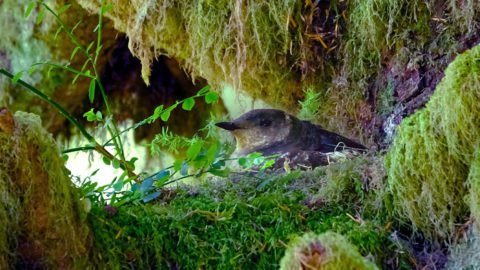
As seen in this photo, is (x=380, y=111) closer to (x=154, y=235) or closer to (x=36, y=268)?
(x=154, y=235)


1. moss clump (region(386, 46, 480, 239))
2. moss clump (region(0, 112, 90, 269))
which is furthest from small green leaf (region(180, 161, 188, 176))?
moss clump (region(386, 46, 480, 239))

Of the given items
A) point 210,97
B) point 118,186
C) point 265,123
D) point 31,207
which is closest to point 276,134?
point 265,123

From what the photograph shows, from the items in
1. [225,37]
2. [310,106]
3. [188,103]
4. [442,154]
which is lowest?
[442,154]

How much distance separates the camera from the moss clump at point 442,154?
1.95 m

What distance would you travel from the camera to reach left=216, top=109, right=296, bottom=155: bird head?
3.31m

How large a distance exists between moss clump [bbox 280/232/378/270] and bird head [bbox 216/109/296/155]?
1.74m

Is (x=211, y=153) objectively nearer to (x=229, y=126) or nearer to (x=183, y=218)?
(x=183, y=218)

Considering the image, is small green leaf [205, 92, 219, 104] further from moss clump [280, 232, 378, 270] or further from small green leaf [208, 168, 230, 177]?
moss clump [280, 232, 378, 270]

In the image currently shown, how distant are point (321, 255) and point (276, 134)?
1.82m

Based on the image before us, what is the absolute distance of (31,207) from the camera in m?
1.83

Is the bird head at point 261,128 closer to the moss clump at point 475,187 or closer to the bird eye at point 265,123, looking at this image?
the bird eye at point 265,123

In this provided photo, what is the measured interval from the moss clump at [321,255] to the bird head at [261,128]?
1742 mm

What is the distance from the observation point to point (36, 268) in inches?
72.0

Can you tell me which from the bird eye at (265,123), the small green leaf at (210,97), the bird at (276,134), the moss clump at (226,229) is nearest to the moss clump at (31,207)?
the moss clump at (226,229)
